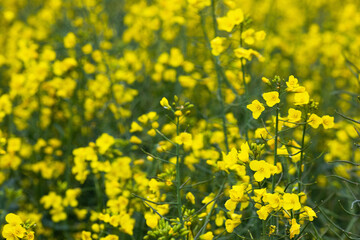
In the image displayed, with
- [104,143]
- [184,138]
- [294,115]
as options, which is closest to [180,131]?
[104,143]

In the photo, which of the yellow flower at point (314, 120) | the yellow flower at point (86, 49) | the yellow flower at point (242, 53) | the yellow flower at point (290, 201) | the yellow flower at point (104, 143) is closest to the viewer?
the yellow flower at point (290, 201)

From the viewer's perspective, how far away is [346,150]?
3.16m

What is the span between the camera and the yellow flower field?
5.84 feet

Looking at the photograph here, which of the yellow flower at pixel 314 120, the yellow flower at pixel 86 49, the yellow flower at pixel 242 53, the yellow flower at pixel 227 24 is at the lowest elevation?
the yellow flower at pixel 314 120

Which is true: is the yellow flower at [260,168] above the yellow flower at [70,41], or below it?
below

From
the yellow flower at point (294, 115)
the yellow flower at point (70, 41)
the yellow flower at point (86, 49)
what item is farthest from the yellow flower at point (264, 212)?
the yellow flower at point (70, 41)

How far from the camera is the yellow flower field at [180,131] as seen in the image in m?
1.78

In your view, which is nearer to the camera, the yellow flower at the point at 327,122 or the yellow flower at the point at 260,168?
the yellow flower at the point at 260,168

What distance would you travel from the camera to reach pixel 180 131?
2.83 m

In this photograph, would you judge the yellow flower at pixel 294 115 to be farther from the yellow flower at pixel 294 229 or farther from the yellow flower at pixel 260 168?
the yellow flower at pixel 294 229

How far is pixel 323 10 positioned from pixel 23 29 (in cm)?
396

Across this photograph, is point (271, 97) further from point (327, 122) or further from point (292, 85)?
point (327, 122)

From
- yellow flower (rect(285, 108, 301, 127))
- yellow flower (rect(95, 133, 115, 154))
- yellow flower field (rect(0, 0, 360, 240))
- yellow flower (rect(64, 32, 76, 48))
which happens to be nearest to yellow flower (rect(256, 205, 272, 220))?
yellow flower field (rect(0, 0, 360, 240))

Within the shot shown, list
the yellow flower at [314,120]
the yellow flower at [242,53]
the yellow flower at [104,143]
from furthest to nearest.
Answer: the yellow flower at [104,143] < the yellow flower at [242,53] < the yellow flower at [314,120]
